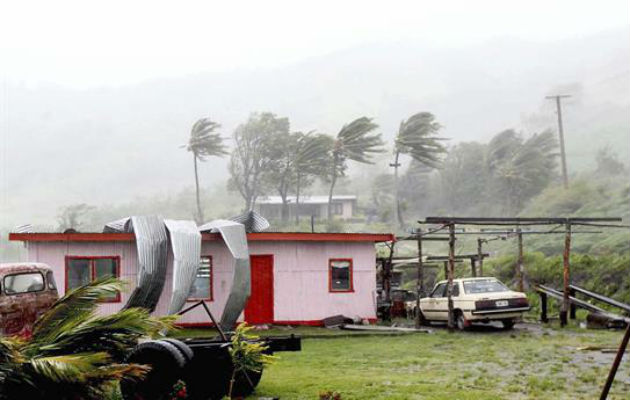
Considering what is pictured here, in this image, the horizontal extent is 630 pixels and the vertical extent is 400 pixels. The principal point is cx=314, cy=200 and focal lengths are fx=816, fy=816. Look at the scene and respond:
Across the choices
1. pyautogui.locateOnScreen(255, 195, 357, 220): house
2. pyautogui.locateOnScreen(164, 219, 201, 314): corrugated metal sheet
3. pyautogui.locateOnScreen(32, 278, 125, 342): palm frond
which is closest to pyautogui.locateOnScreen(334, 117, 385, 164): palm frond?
pyautogui.locateOnScreen(255, 195, 357, 220): house

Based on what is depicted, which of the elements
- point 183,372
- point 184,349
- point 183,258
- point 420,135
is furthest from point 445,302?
point 420,135

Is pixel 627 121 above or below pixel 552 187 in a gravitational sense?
above

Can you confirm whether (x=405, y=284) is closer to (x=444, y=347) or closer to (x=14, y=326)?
(x=444, y=347)

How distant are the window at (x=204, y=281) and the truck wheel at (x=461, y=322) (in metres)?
7.37

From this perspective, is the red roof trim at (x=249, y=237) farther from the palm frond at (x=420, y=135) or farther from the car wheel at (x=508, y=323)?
the palm frond at (x=420, y=135)

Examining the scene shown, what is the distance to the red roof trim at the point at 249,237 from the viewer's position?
23094 millimetres

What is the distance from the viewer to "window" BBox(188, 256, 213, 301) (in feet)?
80.9

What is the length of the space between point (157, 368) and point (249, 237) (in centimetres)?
1444

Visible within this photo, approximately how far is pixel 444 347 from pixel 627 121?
157303 mm

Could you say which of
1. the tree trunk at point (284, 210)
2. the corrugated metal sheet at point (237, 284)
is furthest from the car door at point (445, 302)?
the tree trunk at point (284, 210)

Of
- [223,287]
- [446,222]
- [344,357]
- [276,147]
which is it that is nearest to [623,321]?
[446,222]

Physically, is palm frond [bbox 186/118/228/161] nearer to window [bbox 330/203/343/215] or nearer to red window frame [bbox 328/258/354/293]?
window [bbox 330/203/343/215]

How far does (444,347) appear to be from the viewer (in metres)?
18.9

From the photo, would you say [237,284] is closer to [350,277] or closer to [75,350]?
[350,277]
